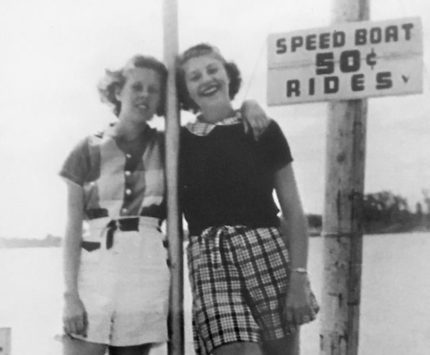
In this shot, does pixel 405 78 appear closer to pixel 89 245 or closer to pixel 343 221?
pixel 343 221

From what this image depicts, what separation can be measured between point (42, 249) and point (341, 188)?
93cm

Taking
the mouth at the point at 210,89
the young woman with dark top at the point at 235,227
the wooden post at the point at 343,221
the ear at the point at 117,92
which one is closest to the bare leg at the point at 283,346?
the young woman with dark top at the point at 235,227

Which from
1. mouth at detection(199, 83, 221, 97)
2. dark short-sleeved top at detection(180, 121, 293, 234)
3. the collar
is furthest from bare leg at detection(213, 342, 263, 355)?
mouth at detection(199, 83, 221, 97)

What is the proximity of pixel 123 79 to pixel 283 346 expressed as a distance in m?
0.89

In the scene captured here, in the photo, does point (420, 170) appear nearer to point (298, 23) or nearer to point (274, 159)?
point (274, 159)

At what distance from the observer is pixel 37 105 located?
2.37 metres

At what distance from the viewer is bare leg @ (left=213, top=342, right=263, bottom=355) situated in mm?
1865

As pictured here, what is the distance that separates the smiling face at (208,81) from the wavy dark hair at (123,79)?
3.8 inches

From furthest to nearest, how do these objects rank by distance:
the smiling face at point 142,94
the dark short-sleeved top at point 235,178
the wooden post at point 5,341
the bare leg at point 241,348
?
the wooden post at point 5,341 → the smiling face at point 142,94 → the dark short-sleeved top at point 235,178 → the bare leg at point 241,348

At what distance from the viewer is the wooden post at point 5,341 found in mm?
2354

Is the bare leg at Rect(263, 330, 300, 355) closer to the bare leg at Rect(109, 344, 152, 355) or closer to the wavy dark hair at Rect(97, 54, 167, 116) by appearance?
the bare leg at Rect(109, 344, 152, 355)

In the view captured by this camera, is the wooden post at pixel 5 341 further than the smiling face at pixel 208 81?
Yes

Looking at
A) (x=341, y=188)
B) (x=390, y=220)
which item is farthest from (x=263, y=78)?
(x=390, y=220)

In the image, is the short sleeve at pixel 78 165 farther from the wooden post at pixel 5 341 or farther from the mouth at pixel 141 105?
the wooden post at pixel 5 341
